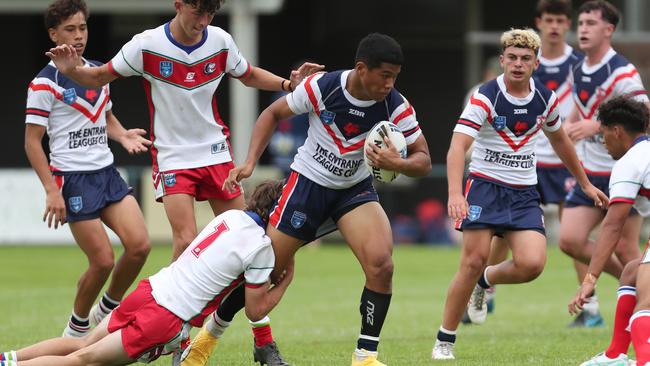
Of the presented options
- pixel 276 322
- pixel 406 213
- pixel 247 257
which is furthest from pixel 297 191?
pixel 406 213

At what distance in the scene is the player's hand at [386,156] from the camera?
21.5ft

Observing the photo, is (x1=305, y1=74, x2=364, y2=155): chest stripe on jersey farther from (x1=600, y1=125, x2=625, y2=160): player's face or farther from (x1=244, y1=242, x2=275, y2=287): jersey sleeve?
(x1=600, y1=125, x2=625, y2=160): player's face

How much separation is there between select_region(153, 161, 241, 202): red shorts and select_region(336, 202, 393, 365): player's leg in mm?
1157

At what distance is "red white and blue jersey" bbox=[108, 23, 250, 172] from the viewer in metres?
7.53

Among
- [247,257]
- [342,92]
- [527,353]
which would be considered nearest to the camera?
[247,257]

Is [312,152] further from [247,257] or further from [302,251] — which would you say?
[302,251]

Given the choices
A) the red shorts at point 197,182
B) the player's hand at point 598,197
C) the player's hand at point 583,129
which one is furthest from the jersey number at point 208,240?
the player's hand at point 583,129

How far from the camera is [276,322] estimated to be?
10234 mm

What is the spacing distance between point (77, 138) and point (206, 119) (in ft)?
3.48

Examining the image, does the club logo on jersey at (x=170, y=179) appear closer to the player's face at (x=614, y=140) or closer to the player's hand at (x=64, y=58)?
the player's hand at (x=64, y=58)

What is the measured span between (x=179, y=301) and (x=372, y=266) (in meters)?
1.18

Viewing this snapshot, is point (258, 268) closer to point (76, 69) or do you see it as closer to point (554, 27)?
point (76, 69)

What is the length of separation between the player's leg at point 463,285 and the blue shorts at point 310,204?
0.97 m

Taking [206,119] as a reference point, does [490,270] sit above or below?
below
